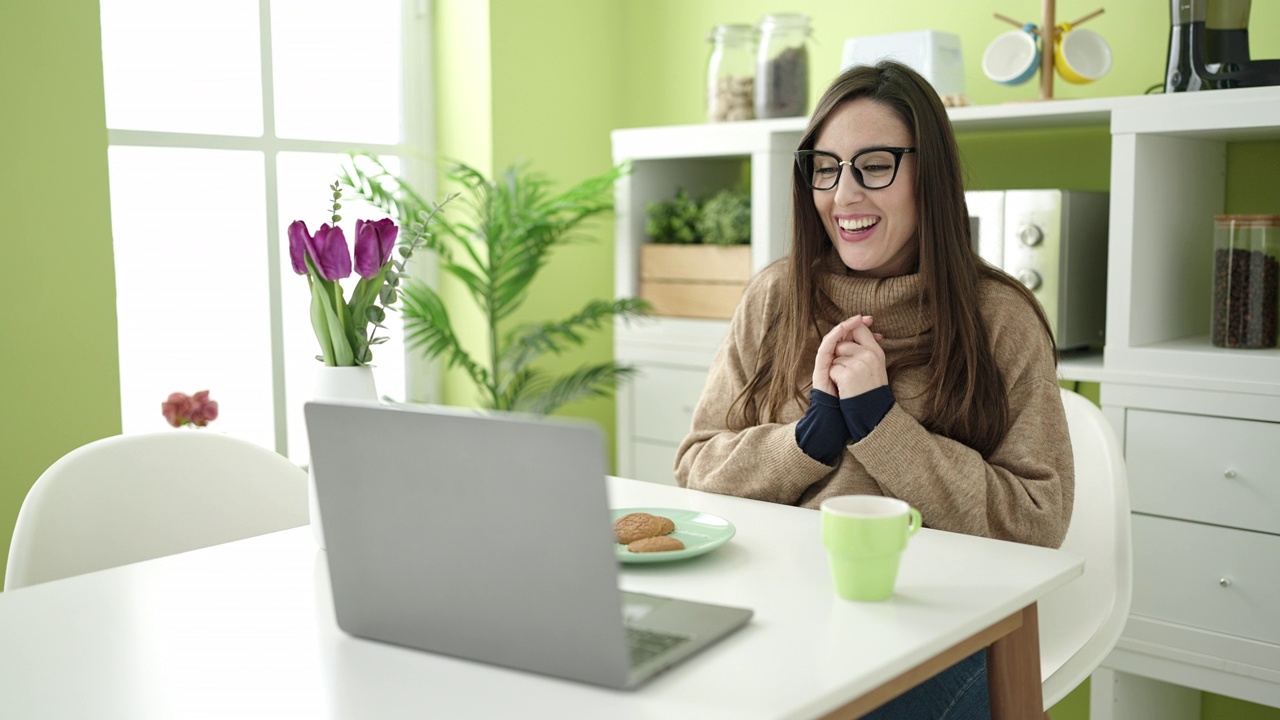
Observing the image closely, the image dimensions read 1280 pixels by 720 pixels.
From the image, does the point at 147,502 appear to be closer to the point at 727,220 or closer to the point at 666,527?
the point at 666,527

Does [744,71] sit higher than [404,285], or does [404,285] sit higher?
[744,71]

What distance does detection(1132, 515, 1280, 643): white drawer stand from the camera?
2.12 meters

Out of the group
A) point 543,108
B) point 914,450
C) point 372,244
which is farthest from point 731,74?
point 372,244

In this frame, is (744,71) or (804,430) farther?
(744,71)

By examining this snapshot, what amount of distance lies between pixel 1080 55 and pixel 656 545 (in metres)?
1.79

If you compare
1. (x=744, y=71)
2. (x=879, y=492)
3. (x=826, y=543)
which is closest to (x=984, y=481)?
(x=879, y=492)

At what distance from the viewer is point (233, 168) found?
9.71 ft

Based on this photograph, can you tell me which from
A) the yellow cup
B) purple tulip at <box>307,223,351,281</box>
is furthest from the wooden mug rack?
purple tulip at <box>307,223,351,281</box>

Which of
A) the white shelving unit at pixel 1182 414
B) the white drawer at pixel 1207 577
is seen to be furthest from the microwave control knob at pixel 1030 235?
the white drawer at pixel 1207 577

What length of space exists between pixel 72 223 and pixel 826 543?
1.93 metres

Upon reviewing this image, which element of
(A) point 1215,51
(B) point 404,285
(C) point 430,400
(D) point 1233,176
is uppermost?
(A) point 1215,51

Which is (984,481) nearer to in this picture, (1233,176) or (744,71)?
(1233,176)

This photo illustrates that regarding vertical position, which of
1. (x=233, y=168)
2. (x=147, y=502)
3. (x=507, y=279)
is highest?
(x=233, y=168)

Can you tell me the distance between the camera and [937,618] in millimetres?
1021
